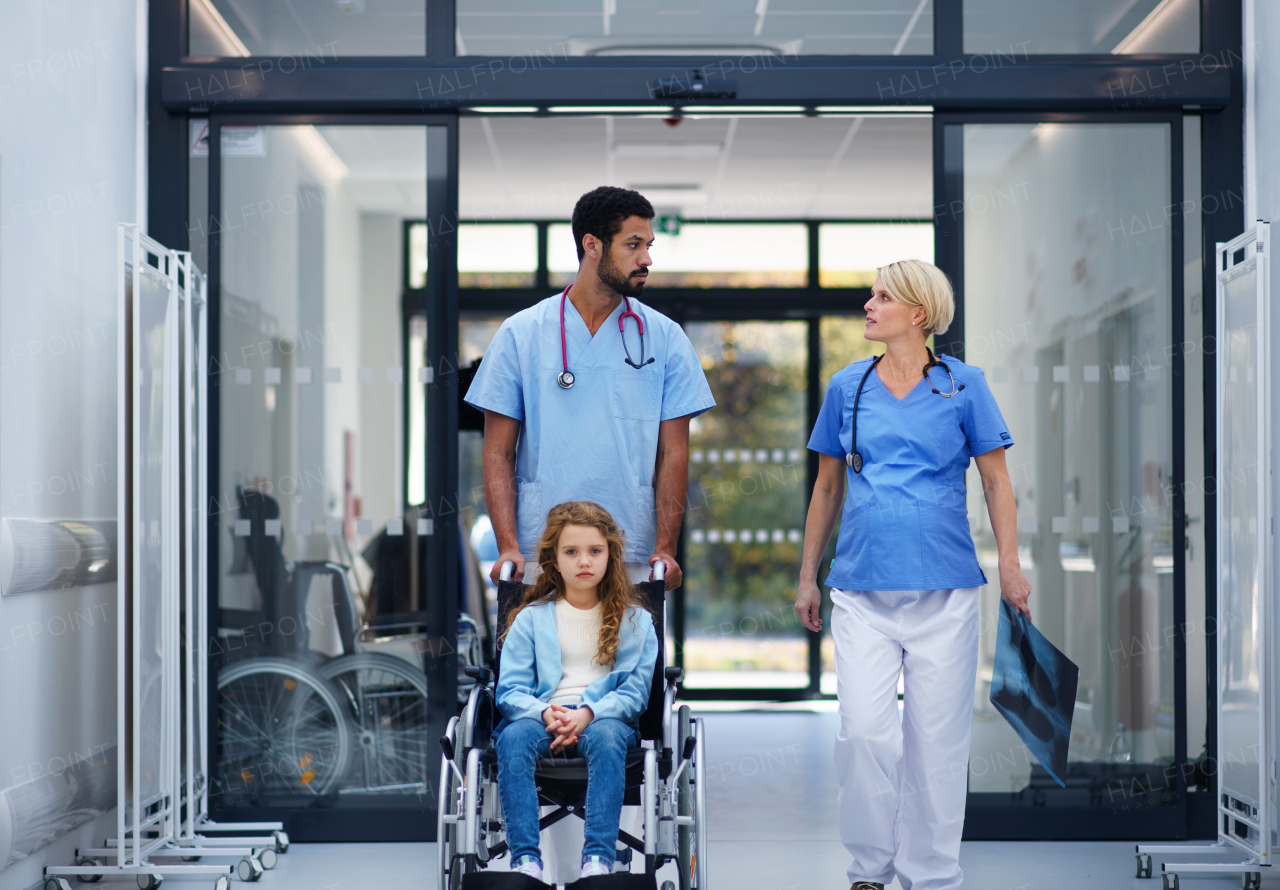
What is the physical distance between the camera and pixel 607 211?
2822mm

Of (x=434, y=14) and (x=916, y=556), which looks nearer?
(x=916, y=556)

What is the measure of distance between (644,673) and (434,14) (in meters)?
2.34

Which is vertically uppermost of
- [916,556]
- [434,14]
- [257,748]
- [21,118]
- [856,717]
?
[434,14]

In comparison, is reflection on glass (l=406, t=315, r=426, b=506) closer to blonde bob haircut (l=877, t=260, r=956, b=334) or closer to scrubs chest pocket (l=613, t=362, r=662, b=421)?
scrubs chest pocket (l=613, t=362, r=662, b=421)

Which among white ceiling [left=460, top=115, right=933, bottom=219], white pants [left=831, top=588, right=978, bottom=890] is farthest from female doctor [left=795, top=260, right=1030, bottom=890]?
white ceiling [left=460, top=115, right=933, bottom=219]

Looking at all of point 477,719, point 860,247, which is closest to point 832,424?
point 477,719

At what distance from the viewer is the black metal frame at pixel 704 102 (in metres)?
3.79

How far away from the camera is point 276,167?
3.93 m

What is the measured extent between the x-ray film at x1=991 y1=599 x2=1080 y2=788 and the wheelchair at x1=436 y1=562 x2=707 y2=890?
2.81ft

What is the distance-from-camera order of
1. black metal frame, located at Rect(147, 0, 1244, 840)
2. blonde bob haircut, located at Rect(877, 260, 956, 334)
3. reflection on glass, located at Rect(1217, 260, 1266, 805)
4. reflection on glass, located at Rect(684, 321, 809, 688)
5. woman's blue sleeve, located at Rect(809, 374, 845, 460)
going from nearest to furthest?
blonde bob haircut, located at Rect(877, 260, 956, 334) < woman's blue sleeve, located at Rect(809, 374, 845, 460) < reflection on glass, located at Rect(1217, 260, 1266, 805) < black metal frame, located at Rect(147, 0, 1244, 840) < reflection on glass, located at Rect(684, 321, 809, 688)

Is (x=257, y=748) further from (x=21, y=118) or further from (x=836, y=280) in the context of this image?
(x=836, y=280)

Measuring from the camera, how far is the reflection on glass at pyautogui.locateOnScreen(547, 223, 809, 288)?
7039mm

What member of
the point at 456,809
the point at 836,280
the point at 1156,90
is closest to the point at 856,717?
the point at 456,809

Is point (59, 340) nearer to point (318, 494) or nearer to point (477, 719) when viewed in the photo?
point (318, 494)
